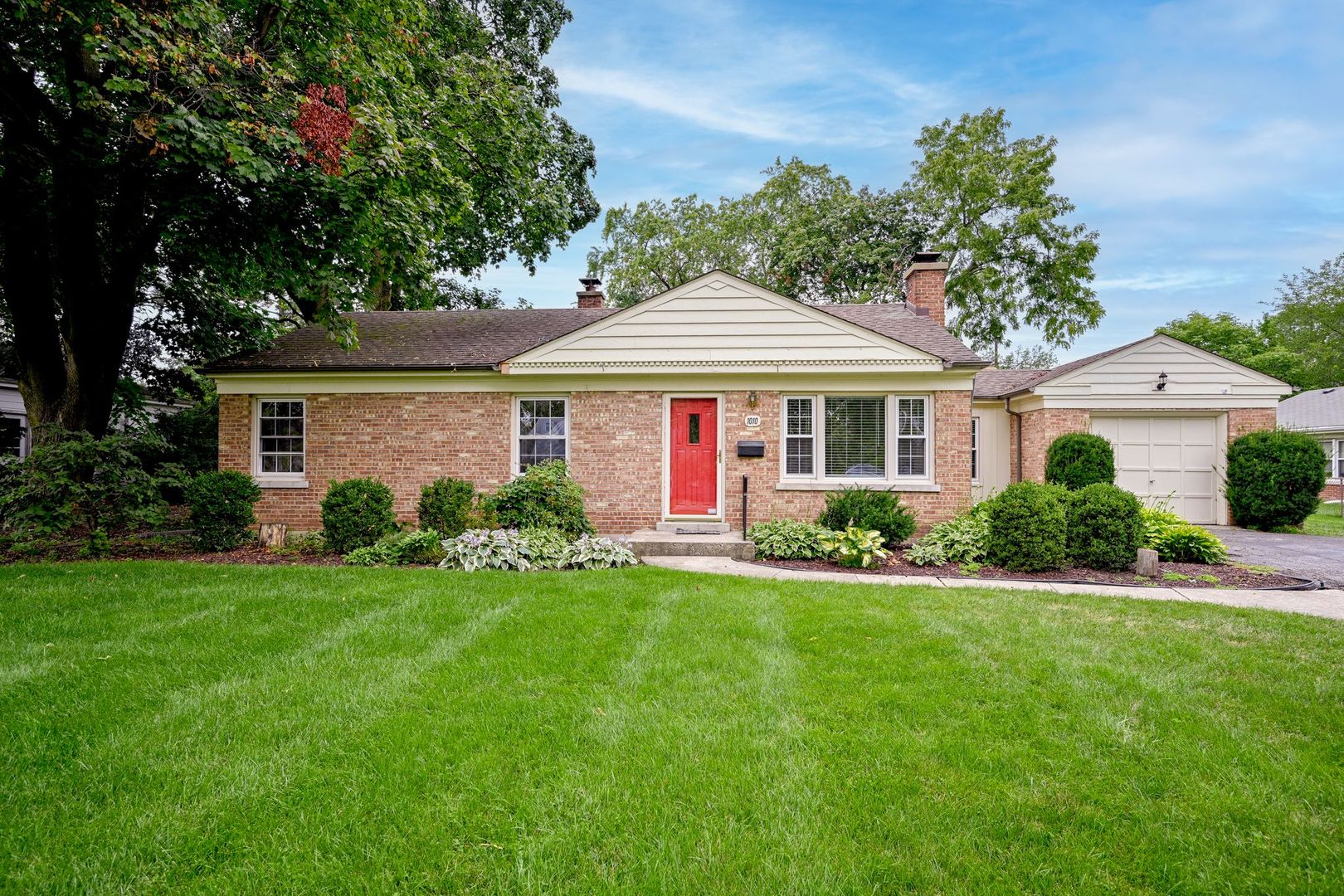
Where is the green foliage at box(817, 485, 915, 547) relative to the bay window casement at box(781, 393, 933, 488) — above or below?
below

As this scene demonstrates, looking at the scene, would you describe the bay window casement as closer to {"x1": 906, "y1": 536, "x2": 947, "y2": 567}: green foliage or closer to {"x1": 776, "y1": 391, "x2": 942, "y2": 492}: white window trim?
{"x1": 776, "y1": 391, "x2": 942, "y2": 492}: white window trim

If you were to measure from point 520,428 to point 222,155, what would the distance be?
559cm

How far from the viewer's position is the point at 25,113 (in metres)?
8.41

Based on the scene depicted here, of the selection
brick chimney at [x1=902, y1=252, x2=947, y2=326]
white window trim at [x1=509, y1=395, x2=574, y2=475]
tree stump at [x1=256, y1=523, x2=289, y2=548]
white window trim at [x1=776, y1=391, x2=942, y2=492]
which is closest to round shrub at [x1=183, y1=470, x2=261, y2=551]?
tree stump at [x1=256, y1=523, x2=289, y2=548]

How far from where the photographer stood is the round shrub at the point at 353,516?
9.07m

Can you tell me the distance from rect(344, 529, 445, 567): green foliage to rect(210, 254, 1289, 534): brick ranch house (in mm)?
2150

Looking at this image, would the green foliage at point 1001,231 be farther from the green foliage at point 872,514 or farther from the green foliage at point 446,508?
the green foliage at point 446,508

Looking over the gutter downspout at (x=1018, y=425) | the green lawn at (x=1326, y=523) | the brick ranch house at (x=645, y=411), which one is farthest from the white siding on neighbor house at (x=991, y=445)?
the green lawn at (x=1326, y=523)

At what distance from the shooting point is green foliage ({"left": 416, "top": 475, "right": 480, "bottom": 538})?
9.47 meters

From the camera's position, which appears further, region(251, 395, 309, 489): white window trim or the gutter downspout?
the gutter downspout

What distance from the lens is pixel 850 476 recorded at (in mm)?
10516

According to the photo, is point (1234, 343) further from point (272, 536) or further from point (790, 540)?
point (272, 536)

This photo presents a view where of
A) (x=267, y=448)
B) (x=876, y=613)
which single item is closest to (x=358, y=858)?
(x=876, y=613)

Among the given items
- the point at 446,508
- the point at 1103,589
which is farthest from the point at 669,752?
the point at 446,508
